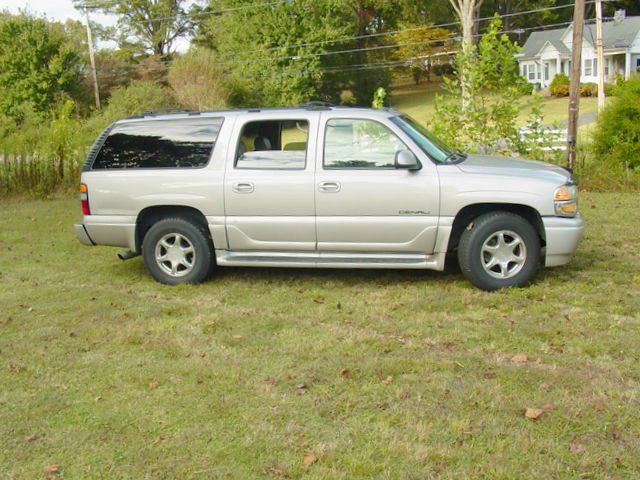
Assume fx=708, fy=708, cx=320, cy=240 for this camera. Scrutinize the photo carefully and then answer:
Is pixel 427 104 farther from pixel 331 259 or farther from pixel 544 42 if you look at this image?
pixel 331 259

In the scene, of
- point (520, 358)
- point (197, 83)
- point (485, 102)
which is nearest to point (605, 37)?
point (197, 83)

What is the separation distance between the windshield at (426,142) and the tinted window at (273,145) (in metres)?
1.00

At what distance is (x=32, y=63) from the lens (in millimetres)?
47562

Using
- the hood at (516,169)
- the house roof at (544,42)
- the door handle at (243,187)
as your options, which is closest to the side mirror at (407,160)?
the hood at (516,169)

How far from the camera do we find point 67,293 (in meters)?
7.54

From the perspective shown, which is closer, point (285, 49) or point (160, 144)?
point (160, 144)

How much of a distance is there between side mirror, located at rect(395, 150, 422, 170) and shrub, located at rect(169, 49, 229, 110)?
36.8 m

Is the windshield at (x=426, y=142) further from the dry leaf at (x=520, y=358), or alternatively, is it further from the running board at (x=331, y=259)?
the dry leaf at (x=520, y=358)

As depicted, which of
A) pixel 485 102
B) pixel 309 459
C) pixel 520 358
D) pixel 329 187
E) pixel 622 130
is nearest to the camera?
pixel 309 459

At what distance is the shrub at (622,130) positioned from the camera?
46.0 feet

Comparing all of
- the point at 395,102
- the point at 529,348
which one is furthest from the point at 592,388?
the point at 395,102

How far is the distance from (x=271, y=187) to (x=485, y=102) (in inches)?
287

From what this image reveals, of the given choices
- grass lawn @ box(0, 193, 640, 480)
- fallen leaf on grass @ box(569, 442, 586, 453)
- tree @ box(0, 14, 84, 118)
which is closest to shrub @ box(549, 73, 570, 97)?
tree @ box(0, 14, 84, 118)

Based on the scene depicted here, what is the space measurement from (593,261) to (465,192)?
7.12ft
